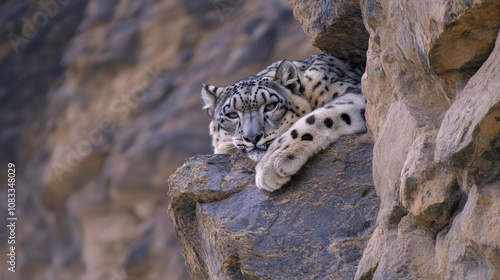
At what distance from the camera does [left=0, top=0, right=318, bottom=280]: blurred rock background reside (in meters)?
9.91

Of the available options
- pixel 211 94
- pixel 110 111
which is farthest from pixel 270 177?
pixel 110 111

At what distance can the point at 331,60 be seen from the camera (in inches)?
201

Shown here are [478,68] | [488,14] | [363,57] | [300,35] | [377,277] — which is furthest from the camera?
[300,35]

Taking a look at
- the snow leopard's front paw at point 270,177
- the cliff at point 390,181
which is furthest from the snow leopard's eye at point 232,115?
the snow leopard's front paw at point 270,177

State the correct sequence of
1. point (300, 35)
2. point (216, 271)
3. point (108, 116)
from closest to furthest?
point (216, 271) → point (300, 35) → point (108, 116)

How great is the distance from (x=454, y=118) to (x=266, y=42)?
7357 mm

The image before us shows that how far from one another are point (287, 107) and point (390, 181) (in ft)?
5.65

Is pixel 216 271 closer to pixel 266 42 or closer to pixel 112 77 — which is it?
pixel 266 42

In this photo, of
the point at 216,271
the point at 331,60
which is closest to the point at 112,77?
the point at 331,60

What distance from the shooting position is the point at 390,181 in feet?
10.7

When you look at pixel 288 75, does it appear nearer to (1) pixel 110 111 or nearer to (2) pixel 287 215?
(2) pixel 287 215

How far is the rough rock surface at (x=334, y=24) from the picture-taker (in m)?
4.23

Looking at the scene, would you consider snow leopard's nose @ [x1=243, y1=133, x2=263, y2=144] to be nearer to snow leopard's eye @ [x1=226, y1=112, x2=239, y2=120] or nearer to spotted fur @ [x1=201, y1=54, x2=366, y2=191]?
spotted fur @ [x1=201, y1=54, x2=366, y2=191]

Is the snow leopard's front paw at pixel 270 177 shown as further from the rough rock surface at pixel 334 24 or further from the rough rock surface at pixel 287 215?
the rough rock surface at pixel 334 24
